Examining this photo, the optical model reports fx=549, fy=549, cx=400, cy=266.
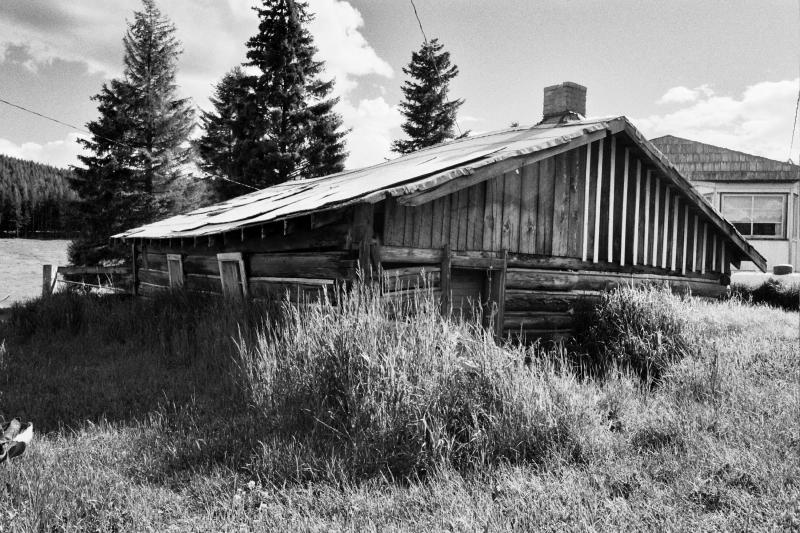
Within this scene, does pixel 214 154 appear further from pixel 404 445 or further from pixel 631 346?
pixel 404 445

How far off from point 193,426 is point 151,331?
4.99m

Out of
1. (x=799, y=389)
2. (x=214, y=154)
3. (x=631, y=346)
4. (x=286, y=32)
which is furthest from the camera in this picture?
(x=214, y=154)

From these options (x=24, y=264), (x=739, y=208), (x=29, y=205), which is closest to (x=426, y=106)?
(x=739, y=208)

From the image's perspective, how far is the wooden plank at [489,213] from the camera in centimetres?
956

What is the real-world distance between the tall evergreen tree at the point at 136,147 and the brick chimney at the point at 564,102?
19035 mm

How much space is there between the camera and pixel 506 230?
9.88m

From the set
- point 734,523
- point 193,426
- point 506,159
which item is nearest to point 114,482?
point 193,426

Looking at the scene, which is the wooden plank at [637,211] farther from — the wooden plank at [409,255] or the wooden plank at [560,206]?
the wooden plank at [409,255]

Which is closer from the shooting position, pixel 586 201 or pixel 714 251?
pixel 586 201

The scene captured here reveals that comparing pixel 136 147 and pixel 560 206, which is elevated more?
pixel 136 147

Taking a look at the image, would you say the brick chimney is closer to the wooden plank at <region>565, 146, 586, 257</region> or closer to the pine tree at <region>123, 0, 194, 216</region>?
the wooden plank at <region>565, 146, 586, 257</region>

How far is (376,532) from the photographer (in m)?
3.53

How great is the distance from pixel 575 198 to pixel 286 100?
57.3ft

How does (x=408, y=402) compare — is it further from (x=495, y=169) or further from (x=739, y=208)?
(x=739, y=208)
